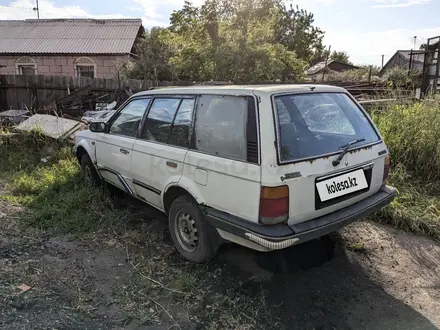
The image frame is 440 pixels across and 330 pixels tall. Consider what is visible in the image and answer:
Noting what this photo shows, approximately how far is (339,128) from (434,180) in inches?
105

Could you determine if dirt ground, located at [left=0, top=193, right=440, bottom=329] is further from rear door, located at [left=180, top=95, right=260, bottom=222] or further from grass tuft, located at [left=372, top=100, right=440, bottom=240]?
rear door, located at [left=180, top=95, right=260, bottom=222]

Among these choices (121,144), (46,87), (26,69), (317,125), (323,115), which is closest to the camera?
(317,125)

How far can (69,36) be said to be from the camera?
2309 centimetres

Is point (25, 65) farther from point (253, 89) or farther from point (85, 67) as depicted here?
point (253, 89)

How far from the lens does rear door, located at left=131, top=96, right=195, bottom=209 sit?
3209mm

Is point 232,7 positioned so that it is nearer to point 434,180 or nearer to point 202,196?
point 434,180

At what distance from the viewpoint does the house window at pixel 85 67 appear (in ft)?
69.4

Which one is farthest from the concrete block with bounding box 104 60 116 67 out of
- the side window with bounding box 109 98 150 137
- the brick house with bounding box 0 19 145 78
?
the side window with bounding box 109 98 150 137

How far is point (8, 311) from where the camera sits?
248 cm

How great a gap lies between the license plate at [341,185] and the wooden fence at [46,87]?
348 inches

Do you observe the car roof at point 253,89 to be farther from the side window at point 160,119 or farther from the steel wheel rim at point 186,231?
the steel wheel rim at point 186,231

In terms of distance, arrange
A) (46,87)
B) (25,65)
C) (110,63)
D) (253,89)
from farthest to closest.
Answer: (25,65) → (110,63) → (46,87) → (253,89)

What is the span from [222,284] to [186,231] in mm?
624

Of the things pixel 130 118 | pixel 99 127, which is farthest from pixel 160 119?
pixel 99 127
